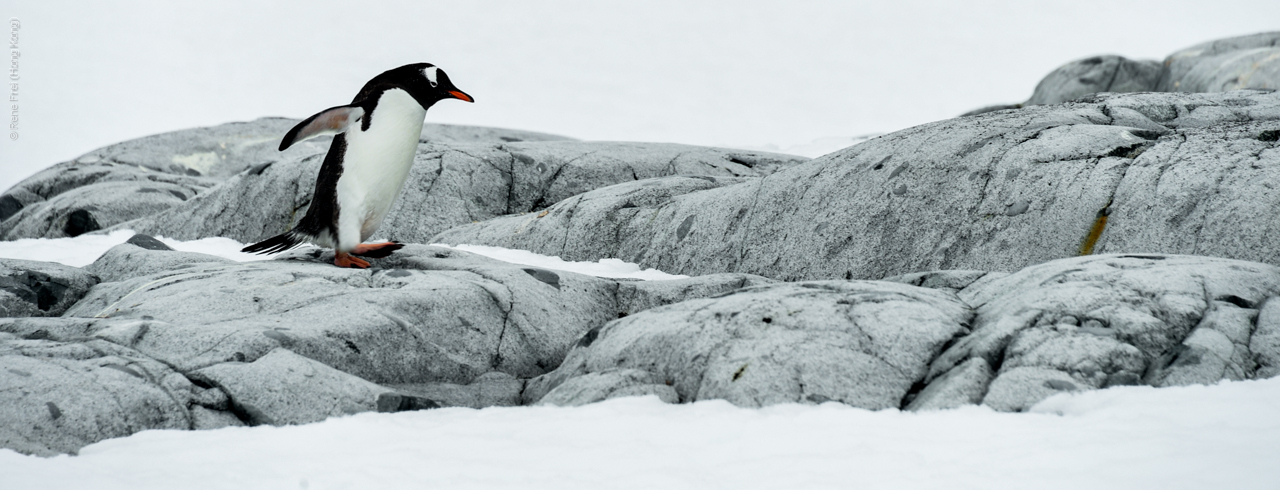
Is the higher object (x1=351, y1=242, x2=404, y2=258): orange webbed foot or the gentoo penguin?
the gentoo penguin

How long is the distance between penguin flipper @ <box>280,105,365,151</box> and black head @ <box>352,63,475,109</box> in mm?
138

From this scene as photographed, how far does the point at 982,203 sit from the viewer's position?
286 inches

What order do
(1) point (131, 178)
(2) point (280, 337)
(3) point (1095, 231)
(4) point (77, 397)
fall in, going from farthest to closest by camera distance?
(1) point (131, 178) → (3) point (1095, 231) → (2) point (280, 337) → (4) point (77, 397)

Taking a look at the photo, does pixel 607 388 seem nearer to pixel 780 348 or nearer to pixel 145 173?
pixel 780 348

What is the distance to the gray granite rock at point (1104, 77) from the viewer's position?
25.1 meters

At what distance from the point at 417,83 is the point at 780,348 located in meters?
3.97

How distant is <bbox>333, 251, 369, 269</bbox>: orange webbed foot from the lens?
682cm

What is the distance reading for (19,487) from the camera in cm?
327

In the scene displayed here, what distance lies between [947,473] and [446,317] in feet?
11.0

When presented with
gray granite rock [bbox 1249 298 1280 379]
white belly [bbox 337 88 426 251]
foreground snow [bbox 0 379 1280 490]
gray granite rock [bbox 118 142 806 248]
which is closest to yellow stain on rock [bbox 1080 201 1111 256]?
gray granite rock [bbox 1249 298 1280 379]

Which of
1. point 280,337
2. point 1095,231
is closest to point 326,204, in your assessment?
point 280,337

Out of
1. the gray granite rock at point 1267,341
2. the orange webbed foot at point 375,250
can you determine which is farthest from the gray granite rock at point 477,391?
the gray granite rock at point 1267,341

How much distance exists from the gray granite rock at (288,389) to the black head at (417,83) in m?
2.93

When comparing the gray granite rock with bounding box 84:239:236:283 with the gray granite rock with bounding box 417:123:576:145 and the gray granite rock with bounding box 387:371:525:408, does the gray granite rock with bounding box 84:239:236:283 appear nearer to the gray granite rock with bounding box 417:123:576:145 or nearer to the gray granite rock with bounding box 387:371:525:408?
the gray granite rock with bounding box 387:371:525:408
